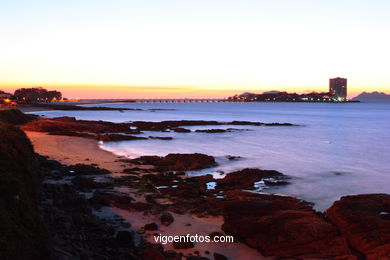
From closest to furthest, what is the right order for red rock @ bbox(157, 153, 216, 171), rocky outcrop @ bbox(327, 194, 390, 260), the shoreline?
rocky outcrop @ bbox(327, 194, 390, 260)
the shoreline
red rock @ bbox(157, 153, 216, 171)

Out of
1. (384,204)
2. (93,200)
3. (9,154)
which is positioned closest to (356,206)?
(384,204)

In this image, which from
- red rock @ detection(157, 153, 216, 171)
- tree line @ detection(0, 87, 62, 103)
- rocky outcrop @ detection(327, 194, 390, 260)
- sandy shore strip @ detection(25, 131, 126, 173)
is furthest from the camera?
tree line @ detection(0, 87, 62, 103)

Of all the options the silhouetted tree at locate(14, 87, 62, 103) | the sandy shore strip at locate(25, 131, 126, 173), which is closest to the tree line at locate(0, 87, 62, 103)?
the silhouetted tree at locate(14, 87, 62, 103)

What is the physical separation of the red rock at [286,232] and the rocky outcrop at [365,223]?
313mm

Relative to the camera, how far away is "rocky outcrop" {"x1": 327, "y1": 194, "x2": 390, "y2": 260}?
8141 millimetres

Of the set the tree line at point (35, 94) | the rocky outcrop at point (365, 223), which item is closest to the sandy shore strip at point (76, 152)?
the rocky outcrop at point (365, 223)

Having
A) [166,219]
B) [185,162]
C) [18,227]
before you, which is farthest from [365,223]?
[185,162]

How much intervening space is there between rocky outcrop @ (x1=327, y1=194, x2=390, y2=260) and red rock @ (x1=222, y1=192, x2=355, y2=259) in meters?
0.31

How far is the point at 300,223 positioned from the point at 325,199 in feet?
18.4

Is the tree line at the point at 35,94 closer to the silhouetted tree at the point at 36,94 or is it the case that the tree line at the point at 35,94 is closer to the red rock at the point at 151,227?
the silhouetted tree at the point at 36,94

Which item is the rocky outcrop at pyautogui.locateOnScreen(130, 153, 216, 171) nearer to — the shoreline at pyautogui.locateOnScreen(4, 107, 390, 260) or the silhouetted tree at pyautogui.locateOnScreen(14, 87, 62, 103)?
the shoreline at pyautogui.locateOnScreen(4, 107, 390, 260)

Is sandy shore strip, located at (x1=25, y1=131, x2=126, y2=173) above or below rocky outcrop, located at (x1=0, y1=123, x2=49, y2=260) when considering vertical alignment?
below

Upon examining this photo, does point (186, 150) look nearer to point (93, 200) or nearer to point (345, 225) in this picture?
point (93, 200)

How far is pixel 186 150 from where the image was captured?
27.8 m
